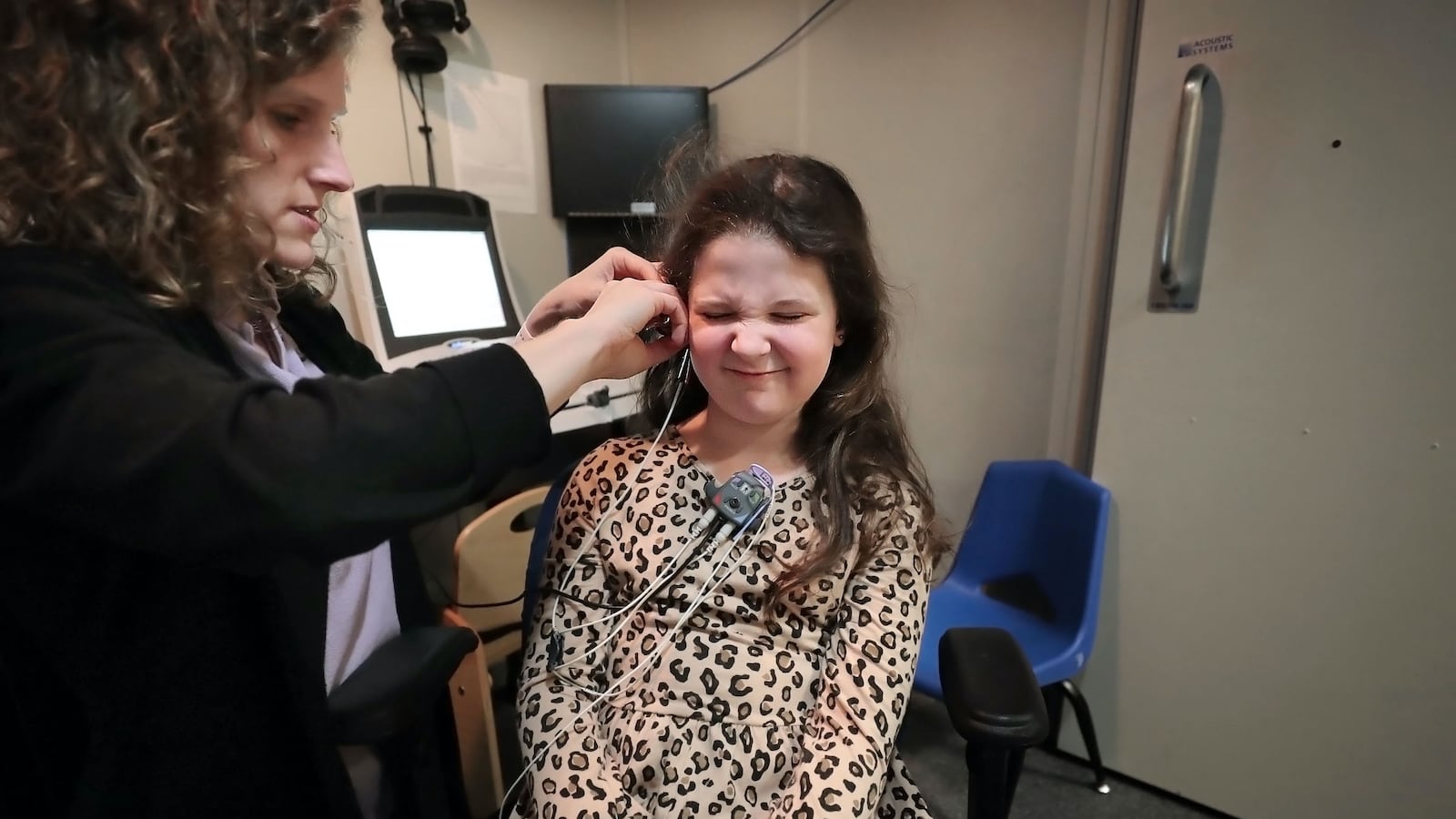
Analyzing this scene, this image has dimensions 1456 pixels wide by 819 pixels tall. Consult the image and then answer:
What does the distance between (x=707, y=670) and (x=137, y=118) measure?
0.81m

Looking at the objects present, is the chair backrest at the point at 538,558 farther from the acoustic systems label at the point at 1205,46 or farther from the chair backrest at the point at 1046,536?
the acoustic systems label at the point at 1205,46

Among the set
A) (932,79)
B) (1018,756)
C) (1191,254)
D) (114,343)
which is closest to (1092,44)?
(932,79)

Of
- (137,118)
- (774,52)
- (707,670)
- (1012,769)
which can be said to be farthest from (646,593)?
(774,52)

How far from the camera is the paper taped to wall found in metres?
2.20

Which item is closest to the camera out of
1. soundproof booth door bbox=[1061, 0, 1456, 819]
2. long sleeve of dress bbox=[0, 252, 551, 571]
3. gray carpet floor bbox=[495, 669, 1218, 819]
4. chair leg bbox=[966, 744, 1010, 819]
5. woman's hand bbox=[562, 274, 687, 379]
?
long sleeve of dress bbox=[0, 252, 551, 571]

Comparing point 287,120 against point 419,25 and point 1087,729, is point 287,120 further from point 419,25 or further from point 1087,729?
point 1087,729

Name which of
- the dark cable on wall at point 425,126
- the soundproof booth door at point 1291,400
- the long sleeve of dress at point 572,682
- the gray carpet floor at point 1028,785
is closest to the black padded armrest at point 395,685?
the long sleeve of dress at point 572,682

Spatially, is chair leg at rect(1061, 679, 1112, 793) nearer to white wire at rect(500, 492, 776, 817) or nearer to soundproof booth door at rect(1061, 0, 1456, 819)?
soundproof booth door at rect(1061, 0, 1456, 819)

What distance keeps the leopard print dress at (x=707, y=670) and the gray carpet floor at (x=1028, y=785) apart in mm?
808

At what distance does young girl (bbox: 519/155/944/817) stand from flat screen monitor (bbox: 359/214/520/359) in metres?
1.00

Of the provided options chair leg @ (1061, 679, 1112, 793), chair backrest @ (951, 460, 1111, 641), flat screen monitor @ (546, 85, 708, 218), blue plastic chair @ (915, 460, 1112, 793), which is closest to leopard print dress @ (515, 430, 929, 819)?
blue plastic chair @ (915, 460, 1112, 793)

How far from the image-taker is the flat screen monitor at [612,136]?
229 cm

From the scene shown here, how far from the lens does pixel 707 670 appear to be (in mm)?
965

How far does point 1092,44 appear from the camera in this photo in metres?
1.71
